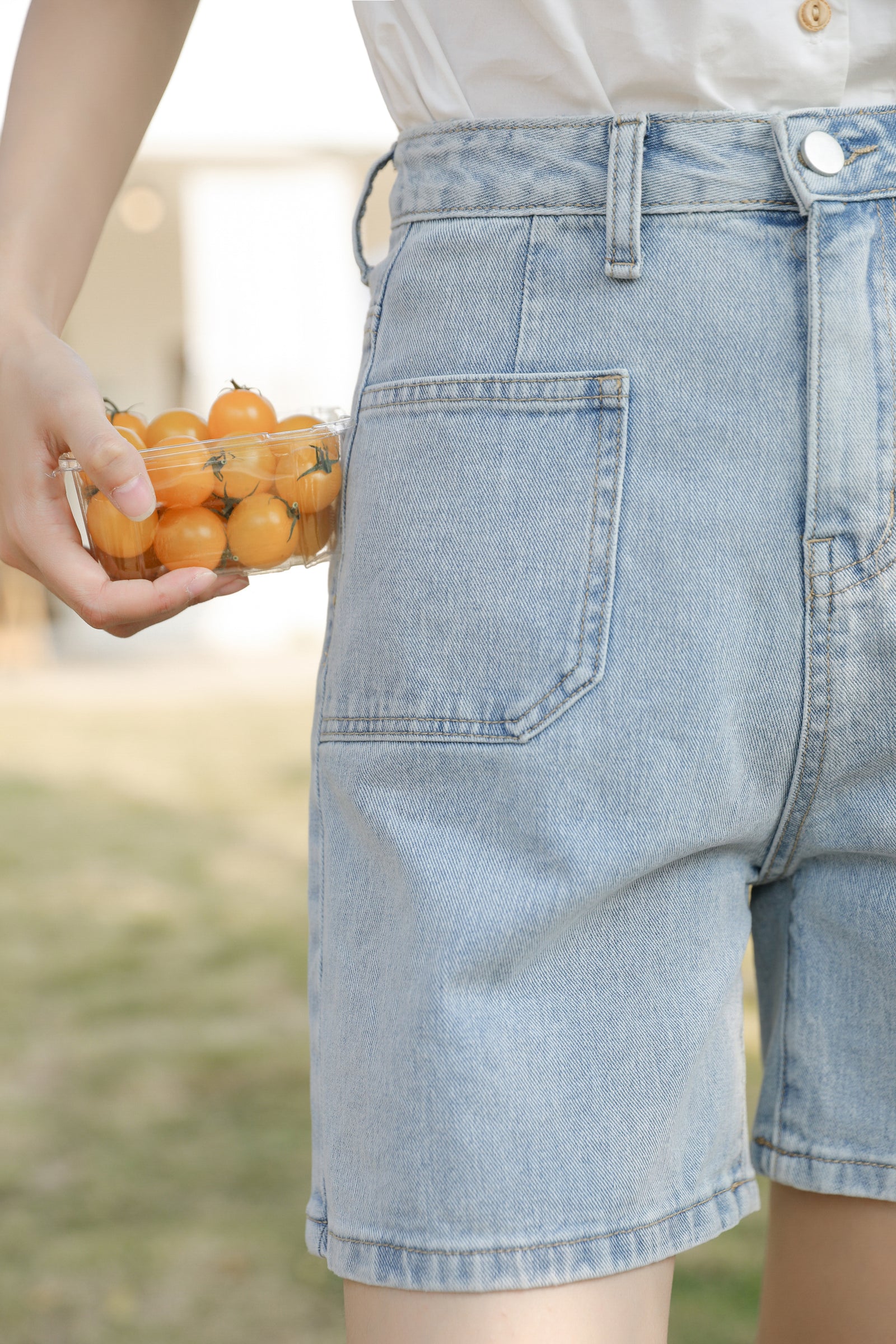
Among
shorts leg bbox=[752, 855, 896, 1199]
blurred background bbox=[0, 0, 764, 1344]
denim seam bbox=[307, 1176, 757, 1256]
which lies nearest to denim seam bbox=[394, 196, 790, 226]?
shorts leg bbox=[752, 855, 896, 1199]

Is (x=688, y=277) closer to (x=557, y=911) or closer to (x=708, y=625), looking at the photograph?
(x=708, y=625)

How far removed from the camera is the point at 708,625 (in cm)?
76

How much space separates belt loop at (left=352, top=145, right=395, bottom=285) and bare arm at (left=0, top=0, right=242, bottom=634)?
0.55 ft

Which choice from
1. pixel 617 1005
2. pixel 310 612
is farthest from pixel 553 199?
pixel 310 612

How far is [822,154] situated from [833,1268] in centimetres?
72

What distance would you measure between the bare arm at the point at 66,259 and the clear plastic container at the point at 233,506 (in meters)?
0.03

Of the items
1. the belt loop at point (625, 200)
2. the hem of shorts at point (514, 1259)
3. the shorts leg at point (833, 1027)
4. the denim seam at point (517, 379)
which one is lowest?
the hem of shorts at point (514, 1259)

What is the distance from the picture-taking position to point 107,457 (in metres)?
0.80

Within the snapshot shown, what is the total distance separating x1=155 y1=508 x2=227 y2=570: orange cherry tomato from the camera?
887 mm

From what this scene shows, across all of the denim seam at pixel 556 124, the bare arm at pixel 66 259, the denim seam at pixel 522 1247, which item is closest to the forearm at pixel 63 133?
the bare arm at pixel 66 259

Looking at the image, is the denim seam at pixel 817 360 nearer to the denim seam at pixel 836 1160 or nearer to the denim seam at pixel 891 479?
the denim seam at pixel 891 479

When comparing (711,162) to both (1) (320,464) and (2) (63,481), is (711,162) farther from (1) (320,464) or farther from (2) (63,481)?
(2) (63,481)

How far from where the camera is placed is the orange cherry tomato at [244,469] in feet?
2.96

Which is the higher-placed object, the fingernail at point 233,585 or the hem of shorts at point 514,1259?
the fingernail at point 233,585
